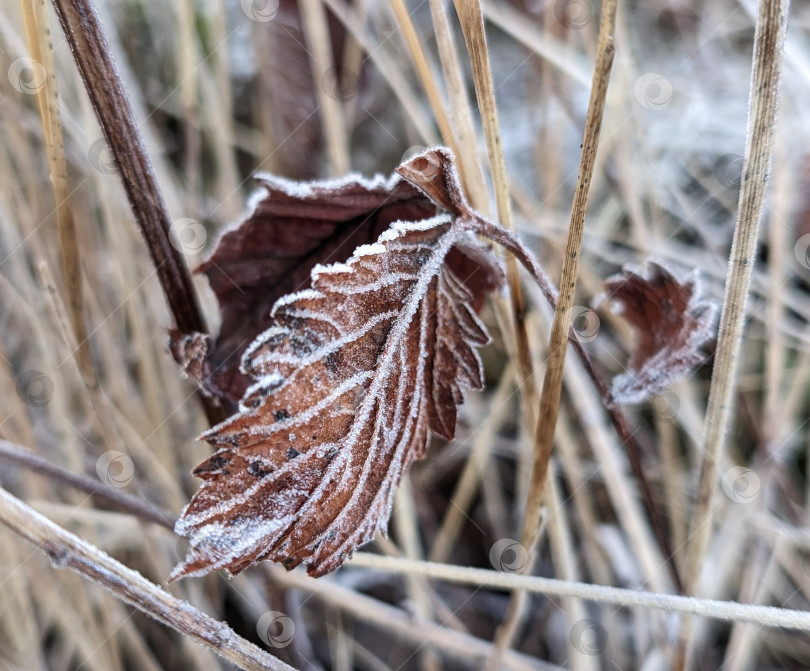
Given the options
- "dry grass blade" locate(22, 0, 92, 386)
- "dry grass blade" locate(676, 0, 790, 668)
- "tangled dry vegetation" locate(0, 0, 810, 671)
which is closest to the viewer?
"dry grass blade" locate(676, 0, 790, 668)

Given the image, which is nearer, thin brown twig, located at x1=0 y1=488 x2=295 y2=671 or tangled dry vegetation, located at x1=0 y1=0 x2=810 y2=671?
thin brown twig, located at x1=0 y1=488 x2=295 y2=671

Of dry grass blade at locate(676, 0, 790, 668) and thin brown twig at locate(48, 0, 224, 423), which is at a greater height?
thin brown twig at locate(48, 0, 224, 423)

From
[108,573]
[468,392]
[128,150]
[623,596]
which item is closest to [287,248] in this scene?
[128,150]

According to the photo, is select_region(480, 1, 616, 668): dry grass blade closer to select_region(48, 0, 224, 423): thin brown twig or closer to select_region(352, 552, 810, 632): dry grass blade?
select_region(352, 552, 810, 632): dry grass blade

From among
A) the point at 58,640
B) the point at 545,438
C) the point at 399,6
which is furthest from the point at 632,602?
the point at 58,640

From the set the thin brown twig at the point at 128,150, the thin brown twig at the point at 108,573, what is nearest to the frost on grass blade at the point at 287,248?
the thin brown twig at the point at 128,150

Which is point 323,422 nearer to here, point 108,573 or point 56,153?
point 108,573

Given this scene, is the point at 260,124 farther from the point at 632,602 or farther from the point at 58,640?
the point at 632,602

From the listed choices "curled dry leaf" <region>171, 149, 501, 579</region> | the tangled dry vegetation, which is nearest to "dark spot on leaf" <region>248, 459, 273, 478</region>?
"curled dry leaf" <region>171, 149, 501, 579</region>
